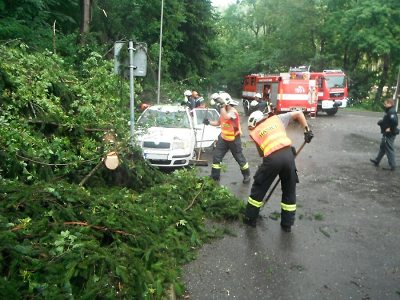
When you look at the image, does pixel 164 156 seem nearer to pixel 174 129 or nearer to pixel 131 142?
pixel 174 129

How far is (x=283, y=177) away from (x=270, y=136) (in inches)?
23.7

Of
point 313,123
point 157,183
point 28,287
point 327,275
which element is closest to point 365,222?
point 327,275

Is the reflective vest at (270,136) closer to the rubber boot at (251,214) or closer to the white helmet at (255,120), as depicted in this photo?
the white helmet at (255,120)

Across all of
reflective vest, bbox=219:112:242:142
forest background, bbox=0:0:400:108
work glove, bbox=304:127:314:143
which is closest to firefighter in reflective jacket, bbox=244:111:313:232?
work glove, bbox=304:127:314:143

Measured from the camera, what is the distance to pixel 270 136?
5594 mm

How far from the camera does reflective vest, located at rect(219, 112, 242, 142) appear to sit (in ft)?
27.2

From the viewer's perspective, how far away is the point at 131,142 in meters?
6.34

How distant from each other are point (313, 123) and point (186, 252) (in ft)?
58.1

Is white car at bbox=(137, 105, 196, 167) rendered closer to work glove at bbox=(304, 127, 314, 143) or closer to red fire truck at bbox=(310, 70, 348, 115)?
work glove at bbox=(304, 127, 314, 143)

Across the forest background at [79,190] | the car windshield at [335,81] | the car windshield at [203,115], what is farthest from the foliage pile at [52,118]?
the car windshield at [335,81]

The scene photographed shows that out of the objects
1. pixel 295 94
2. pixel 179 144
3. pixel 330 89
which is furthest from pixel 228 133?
pixel 330 89

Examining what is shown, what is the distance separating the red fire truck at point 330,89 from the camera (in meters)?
24.7

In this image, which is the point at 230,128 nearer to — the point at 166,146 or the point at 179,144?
the point at 179,144

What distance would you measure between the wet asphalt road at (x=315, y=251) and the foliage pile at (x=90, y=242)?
0.37 meters
